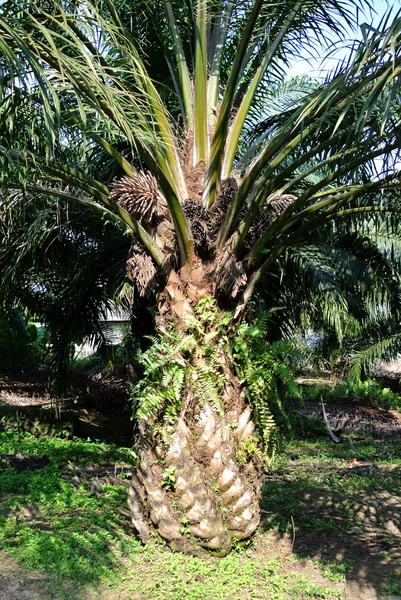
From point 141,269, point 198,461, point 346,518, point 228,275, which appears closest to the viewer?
point 198,461

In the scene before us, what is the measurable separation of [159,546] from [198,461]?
28.5 inches

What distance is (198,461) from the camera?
16.6 feet

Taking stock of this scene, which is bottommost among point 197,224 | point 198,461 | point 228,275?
point 198,461

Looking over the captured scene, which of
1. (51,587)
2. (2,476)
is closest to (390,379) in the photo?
(2,476)

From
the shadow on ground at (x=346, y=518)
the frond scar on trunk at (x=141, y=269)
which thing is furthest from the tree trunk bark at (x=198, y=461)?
the shadow on ground at (x=346, y=518)

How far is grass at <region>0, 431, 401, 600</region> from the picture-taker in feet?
14.8

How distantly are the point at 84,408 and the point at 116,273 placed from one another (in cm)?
456

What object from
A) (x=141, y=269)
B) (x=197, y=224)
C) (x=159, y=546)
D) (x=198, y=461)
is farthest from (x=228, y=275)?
(x=159, y=546)

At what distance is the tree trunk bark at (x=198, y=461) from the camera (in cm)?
498

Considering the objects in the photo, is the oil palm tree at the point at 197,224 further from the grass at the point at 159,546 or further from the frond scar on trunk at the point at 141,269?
the grass at the point at 159,546

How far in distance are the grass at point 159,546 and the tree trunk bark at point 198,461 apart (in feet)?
0.72

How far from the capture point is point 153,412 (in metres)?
5.14

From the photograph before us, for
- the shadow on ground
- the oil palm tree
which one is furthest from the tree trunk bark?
the shadow on ground

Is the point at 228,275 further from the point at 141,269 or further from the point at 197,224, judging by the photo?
the point at 141,269
